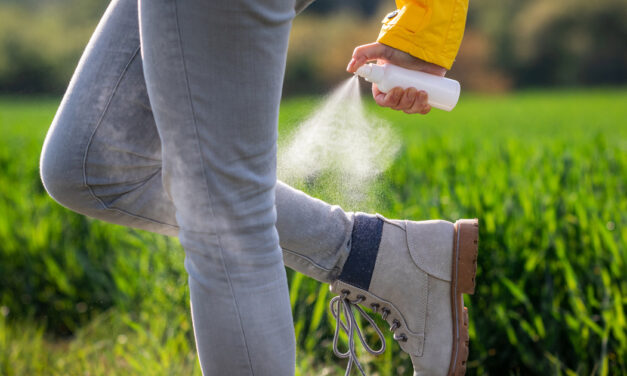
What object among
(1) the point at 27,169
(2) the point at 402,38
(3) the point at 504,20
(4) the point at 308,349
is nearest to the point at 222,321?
(2) the point at 402,38

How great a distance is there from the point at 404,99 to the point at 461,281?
45 centimetres

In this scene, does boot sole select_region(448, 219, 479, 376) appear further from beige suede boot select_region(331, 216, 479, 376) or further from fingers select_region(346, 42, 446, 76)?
fingers select_region(346, 42, 446, 76)

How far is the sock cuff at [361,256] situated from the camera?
137cm

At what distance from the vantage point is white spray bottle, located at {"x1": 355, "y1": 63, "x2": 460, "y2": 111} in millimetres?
1261

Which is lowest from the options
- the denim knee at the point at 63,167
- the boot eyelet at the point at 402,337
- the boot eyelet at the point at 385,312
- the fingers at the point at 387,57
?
the boot eyelet at the point at 402,337

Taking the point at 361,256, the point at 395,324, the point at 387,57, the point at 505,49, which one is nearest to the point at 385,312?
the point at 395,324

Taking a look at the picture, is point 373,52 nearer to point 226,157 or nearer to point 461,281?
point 226,157

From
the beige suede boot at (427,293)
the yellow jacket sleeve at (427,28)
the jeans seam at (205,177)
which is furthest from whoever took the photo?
the beige suede boot at (427,293)

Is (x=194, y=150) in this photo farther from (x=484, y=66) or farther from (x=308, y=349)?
(x=484, y=66)

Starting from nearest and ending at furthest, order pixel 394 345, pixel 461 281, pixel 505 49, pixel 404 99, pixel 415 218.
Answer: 1. pixel 404 99
2. pixel 461 281
3. pixel 394 345
4. pixel 415 218
5. pixel 505 49

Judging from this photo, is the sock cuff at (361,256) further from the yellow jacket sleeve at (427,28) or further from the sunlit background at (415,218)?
the yellow jacket sleeve at (427,28)

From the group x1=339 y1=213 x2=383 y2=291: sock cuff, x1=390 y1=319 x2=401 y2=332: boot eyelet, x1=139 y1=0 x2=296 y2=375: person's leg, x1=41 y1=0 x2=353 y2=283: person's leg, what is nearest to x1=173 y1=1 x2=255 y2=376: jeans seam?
x1=139 y1=0 x2=296 y2=375: person's leg

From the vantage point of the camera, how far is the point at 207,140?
945 mm

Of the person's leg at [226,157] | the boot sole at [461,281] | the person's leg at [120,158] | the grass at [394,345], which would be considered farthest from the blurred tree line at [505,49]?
the person's leg at [226,157]
